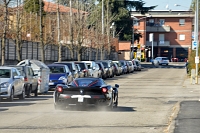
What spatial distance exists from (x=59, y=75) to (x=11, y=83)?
8.71 meters

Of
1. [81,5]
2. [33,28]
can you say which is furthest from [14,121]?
[81,5]

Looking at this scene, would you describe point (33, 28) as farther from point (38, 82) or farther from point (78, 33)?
point (38, 82)

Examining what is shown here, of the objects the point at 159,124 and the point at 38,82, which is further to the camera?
the point at 38,82

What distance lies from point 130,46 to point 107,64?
43.2 m

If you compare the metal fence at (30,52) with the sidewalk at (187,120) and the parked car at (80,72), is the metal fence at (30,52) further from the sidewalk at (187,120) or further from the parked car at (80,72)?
the sidewalk at (187,120)

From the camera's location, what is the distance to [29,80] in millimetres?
26969

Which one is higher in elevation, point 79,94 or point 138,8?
point 138,8

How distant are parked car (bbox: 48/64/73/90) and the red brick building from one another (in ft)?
271

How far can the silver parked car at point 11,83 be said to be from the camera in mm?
23375

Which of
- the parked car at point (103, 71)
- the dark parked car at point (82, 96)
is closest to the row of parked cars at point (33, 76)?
the dark parked car at point (82, 96)

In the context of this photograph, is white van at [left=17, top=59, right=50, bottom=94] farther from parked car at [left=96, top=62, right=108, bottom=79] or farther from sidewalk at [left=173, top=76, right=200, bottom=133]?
parked car at [left=96, top=62, right=108, bottom=79]

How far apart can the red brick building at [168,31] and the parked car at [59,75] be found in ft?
271

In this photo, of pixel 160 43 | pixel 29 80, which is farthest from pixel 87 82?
pixel 160 43

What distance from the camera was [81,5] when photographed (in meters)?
62.8
